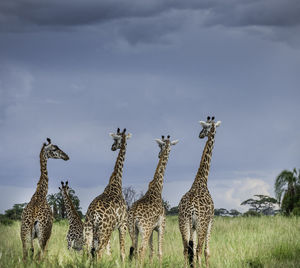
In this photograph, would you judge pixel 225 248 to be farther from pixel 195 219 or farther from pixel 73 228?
pixel 73 228

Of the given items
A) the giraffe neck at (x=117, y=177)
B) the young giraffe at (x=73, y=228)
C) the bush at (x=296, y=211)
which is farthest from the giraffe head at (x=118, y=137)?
the bush at (x=296, y=211)

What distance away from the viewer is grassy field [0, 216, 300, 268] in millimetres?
10344

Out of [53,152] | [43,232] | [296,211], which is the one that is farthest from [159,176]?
[296,211]

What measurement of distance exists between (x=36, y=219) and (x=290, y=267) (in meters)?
6.31

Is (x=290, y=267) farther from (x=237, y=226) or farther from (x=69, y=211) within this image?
(x=237, y=226)

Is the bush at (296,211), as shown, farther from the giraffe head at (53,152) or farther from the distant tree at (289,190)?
the giraffe head at (53,152)

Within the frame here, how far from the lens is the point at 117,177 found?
40.3 feet

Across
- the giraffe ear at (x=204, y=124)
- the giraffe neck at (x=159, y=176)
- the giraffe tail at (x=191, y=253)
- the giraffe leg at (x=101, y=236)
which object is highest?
the giraffe ear at (x=204, y=124)

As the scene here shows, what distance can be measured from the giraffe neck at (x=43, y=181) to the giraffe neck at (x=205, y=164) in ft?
12.5

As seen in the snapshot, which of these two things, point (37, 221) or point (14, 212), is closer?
point (37, 221)

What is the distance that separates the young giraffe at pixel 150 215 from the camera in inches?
442

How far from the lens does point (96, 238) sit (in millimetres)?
11000

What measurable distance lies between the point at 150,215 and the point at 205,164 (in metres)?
2.13

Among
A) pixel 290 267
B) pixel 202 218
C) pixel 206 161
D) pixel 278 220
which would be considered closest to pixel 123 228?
pixel 202 218
